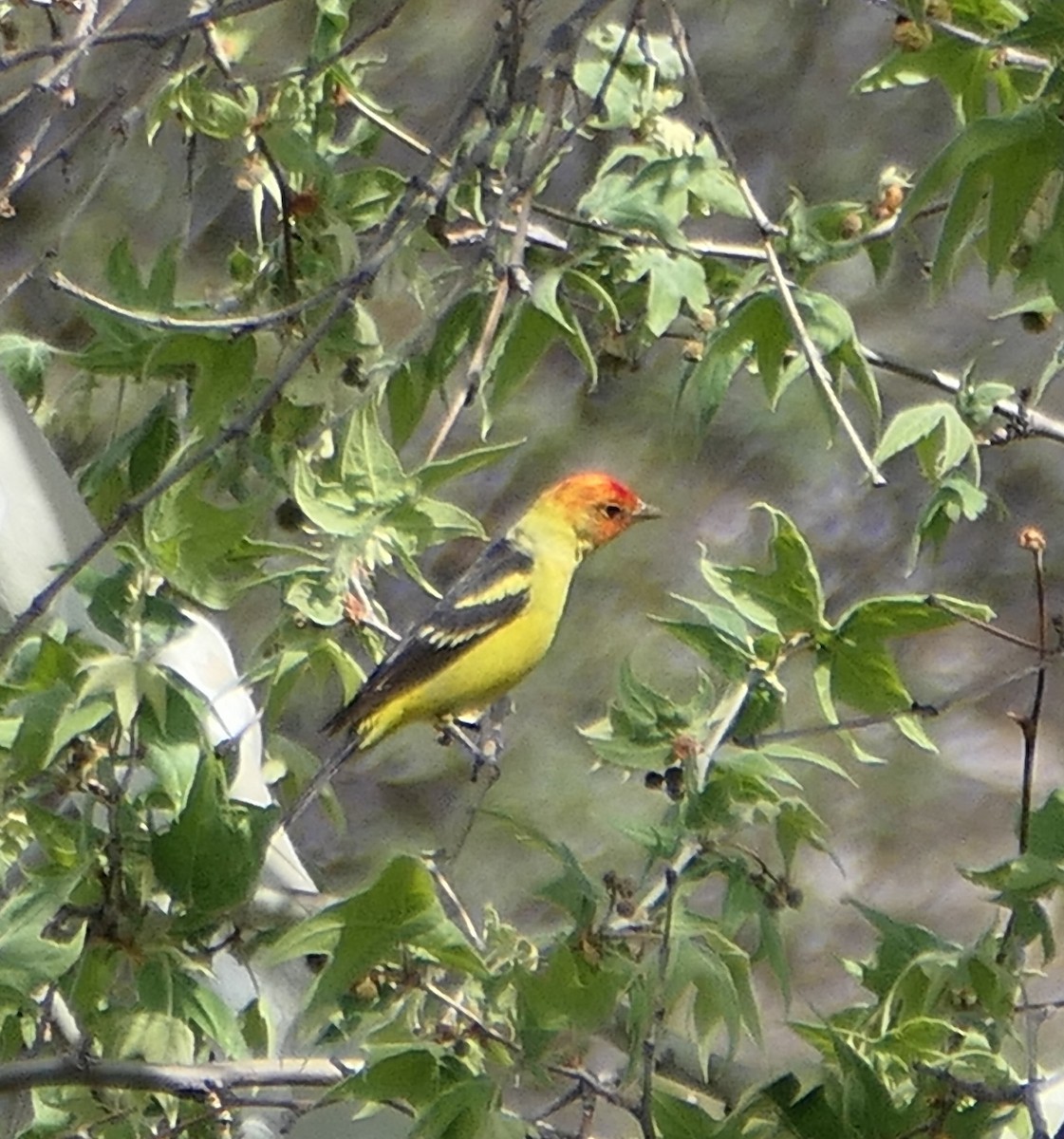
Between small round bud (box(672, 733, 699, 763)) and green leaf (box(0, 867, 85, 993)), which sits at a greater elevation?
green leaf (box(0, 867, 85, 993))

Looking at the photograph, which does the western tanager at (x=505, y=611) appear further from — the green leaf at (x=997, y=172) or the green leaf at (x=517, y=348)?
the green leaf at (x=997, y=172)

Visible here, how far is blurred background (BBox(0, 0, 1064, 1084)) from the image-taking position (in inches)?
192

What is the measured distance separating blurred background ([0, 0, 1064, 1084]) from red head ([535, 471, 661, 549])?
3.39 ft

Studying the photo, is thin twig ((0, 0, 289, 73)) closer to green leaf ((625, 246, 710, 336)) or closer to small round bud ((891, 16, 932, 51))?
green leaf ((625, 246, 710, 336))

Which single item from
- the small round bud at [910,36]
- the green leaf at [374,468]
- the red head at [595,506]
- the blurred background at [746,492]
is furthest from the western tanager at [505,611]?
the small round bud at [910,36]

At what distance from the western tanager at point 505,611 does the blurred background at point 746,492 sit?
1.02 m

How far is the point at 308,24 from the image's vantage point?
4.94 metres

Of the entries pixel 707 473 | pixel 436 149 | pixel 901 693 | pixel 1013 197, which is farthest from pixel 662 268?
pixel 707 473

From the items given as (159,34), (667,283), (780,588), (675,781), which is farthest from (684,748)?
(159,34)

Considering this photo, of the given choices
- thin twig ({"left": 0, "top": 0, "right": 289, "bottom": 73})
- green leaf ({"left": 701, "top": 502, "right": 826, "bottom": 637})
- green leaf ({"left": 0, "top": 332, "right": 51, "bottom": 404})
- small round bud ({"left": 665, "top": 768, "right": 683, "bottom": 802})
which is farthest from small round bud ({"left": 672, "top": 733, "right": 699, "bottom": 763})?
green leaf ({"left": 0, "top": 332, "right": 51, "bottom": 404})

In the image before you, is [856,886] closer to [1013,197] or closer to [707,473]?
[707,473]

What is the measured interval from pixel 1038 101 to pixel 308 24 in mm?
3620

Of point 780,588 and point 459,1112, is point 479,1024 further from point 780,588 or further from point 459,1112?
point 780,588

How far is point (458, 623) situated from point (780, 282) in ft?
5.96
